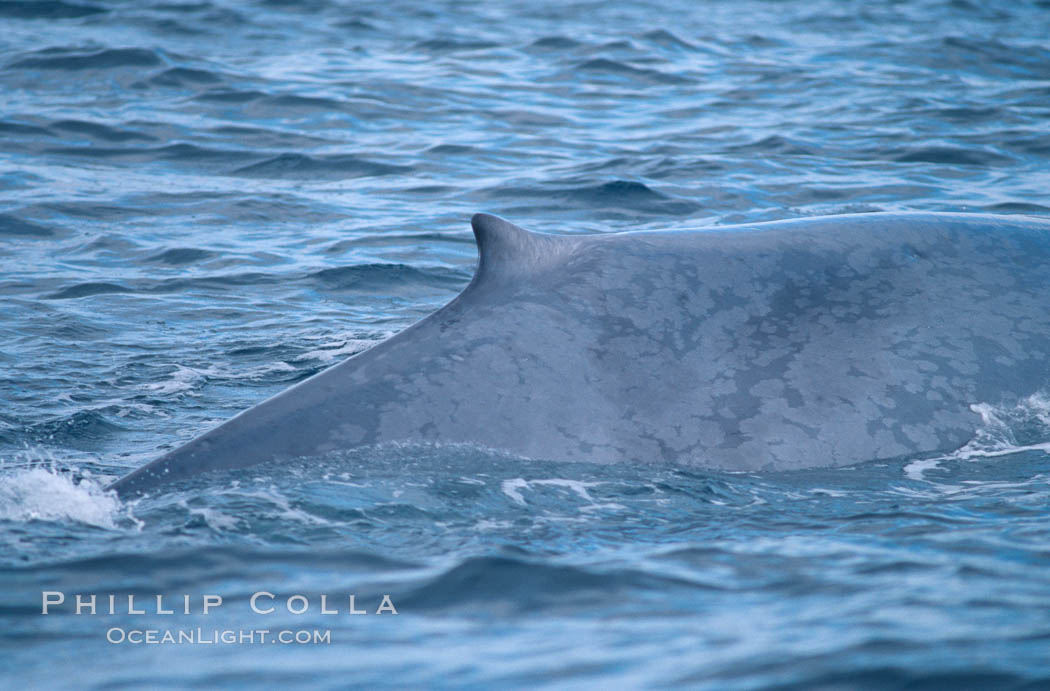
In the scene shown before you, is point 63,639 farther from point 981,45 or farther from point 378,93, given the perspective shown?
point 981,45

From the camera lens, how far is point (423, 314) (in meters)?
10.0

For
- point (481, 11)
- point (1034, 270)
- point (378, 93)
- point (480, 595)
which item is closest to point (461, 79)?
point (378, 93)

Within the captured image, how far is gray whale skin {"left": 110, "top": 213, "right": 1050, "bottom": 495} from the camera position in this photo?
17.9ft

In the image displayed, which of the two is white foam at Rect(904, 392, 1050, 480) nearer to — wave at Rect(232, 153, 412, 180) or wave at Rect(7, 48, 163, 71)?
wave at Rect(232, 153, 412, 180)

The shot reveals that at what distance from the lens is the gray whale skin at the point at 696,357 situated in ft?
17.9

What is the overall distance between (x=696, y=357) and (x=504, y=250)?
992mm

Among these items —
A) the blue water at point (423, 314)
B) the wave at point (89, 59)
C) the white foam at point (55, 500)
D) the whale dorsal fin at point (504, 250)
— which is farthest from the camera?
the wave at point (89, 59)

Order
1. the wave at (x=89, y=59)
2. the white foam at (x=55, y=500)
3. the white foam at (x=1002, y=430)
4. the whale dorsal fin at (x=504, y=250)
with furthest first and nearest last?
1. the wave at (x=89, y=59)
2. the white foam at (x=1002, y=430)
3. the whale dorsal fin at (x=504, y=250)
4. the white foam at (x=55, y=500)

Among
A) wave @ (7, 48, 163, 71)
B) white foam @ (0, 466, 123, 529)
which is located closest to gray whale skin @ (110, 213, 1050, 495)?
white foam @ (0, 466, 123, 529)

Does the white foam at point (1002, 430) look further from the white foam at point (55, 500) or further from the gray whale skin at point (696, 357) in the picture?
the white foam at point (55, 500)

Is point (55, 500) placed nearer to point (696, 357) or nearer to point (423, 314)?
point (696, 357)

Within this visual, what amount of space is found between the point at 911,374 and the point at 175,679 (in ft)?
11.7

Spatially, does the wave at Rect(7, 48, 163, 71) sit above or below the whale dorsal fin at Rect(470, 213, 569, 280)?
above

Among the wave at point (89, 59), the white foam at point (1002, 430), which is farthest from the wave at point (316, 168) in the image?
the white foam at point (1002, 430)
